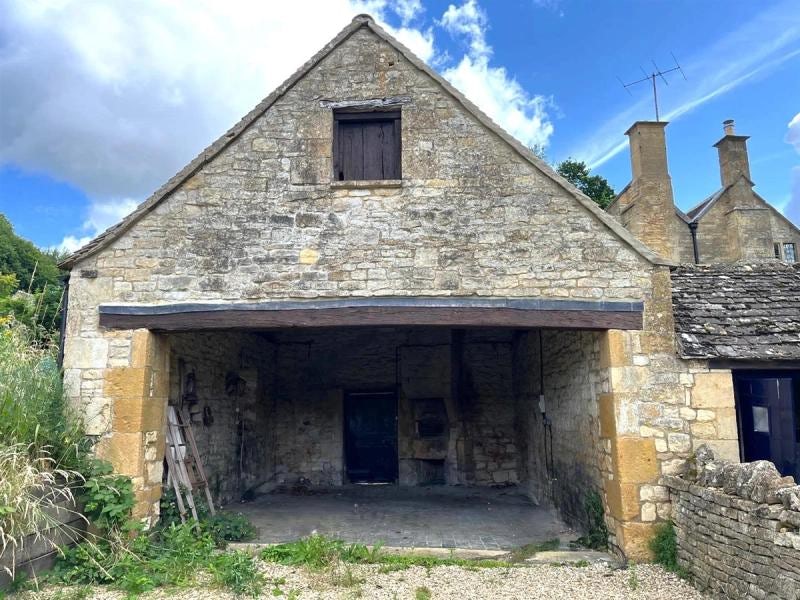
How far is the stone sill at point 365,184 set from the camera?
21.7 ft

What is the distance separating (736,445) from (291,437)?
8.79 meters

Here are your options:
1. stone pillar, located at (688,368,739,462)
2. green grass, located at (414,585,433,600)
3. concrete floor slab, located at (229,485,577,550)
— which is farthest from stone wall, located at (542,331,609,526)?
green grass, located at (414,585,433,600)

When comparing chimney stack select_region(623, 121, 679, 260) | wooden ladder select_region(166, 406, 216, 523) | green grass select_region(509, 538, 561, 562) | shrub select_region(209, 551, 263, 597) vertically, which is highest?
chimney stack select_region(623, 121, 679, 260)

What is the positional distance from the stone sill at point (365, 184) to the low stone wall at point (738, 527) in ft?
14.9

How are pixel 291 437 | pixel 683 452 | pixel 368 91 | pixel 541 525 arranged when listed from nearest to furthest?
pixel 683 452
pixel 368 91
pixel 541 525
pixel 291 437

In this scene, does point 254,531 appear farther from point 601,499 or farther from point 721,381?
point 721,381

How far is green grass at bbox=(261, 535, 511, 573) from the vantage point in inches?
232

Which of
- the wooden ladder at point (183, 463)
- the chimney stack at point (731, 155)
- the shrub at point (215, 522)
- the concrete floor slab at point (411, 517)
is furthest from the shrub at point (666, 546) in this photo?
the chimney stack at point (731, 155)

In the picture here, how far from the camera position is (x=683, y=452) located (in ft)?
19.8

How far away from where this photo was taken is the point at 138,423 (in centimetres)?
615

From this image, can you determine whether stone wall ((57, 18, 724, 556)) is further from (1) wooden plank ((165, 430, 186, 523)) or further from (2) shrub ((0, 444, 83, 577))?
(2) shrub ((0, 444, 83, 577))

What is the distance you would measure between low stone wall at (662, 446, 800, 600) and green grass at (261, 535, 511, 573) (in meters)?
1.93

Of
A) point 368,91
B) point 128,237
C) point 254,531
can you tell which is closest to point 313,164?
point 368,91

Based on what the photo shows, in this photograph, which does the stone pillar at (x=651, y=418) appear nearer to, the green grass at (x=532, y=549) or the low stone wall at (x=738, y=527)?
the low stone wall at (x=738, y=527)
